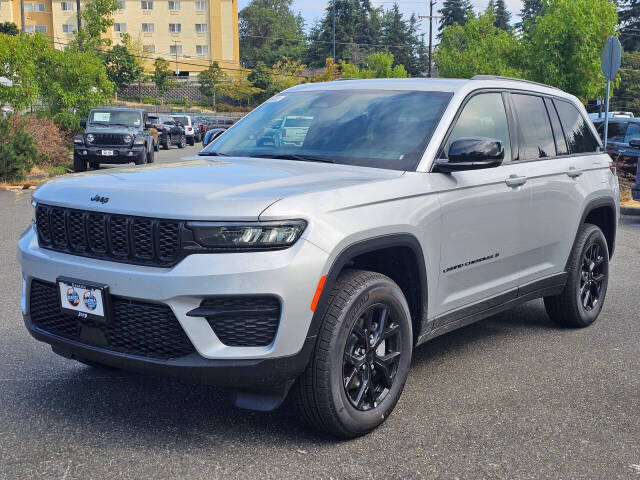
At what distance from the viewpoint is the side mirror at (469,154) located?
4500mm

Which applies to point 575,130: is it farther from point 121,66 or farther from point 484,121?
point 121,66

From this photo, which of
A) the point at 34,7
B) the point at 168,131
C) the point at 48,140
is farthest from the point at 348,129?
the point at 34,7

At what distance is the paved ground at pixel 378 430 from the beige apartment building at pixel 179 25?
93.7 m

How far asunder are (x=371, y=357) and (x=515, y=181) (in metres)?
1.77

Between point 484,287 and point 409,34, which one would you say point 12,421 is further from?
point 409,34

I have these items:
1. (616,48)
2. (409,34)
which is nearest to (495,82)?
(616,48)

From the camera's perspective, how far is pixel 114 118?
83.1ft

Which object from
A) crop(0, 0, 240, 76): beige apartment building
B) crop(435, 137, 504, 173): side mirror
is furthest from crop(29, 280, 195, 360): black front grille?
crop(0, 0, 240, 76): beige apartment building

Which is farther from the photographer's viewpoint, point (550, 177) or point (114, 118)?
point (114, 118)

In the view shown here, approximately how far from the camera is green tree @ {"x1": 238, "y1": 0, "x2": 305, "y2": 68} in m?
110

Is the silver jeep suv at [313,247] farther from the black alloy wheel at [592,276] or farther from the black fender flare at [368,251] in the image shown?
the black alloy wheel at [592,276]

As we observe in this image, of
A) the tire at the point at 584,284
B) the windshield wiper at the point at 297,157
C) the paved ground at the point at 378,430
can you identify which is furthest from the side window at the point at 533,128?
the windshield wiper at the point at 297,157

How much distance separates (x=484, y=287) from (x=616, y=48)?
11.5m

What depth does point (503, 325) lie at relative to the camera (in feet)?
21.2
